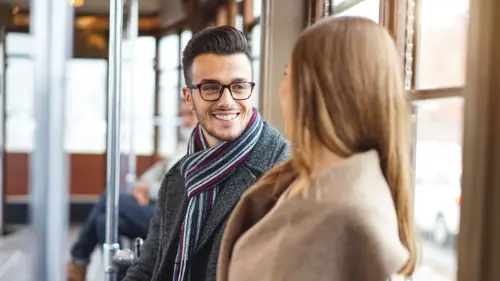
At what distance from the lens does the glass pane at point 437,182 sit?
1055 millimetres

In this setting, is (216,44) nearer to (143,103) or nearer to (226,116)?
(226,116)

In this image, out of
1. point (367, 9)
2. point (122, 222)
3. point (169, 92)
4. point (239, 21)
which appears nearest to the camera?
point (367, 9)

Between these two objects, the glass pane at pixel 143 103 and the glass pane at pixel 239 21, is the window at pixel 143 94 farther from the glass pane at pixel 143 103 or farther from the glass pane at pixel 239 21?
the glass pane at pixel 239 21

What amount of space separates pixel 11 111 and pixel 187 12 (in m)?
1.26

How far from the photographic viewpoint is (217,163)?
114 centimetres

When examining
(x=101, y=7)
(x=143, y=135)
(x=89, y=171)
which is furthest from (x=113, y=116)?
(x=89, y=171)

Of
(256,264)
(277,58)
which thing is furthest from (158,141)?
(256,264)

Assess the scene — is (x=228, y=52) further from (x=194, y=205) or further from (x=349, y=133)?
(x=349, y=133)

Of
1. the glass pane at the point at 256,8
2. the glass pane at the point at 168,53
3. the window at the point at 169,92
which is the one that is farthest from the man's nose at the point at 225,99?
→ the glass pane at the point at 168,53

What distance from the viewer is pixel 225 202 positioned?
3.68 feet

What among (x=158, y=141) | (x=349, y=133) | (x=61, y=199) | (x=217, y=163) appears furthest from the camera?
(x=158, y=141)

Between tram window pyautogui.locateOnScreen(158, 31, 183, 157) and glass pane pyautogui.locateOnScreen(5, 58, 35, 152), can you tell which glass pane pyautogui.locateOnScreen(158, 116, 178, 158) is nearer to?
tram window pyautogui.locateOnScreen(158, 31, 183, 157)

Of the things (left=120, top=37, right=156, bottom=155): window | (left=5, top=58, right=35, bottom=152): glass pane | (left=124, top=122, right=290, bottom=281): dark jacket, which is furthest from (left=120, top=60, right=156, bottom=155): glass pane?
(left=124, top=122, right=290, bottom=281): dark jacket

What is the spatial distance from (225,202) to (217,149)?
0.32 ft
